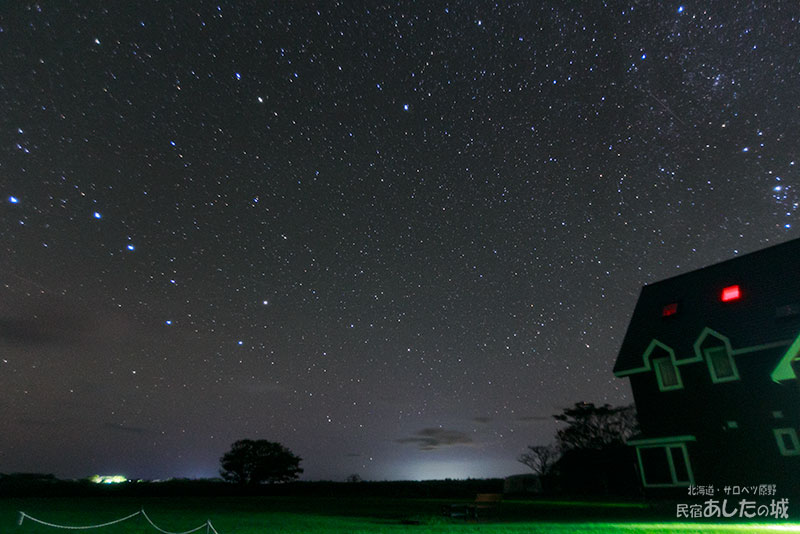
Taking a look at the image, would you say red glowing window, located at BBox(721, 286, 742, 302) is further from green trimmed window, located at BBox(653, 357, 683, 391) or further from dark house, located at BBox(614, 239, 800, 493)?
green trimmed window, located at BBox(653, 357, 683, 391)

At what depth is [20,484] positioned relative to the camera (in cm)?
4559

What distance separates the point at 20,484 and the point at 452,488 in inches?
1641

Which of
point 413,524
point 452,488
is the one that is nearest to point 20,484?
point 452,488

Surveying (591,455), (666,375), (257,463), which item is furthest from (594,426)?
(257,463)

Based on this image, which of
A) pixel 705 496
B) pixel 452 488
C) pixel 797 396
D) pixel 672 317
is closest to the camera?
pixel 797 396

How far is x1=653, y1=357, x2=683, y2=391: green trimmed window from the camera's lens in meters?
23.6

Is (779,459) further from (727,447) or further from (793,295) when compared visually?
(793,295)

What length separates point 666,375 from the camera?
2420 cm

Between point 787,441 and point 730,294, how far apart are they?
728cm

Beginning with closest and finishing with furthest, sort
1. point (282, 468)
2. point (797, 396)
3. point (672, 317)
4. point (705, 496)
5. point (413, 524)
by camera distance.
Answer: point (413, 524) → point (797, 396) → point (705, 496) → point (672, 317) → point (282, 468)

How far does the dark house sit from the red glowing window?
5 centimetres

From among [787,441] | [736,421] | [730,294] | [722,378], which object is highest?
[730,294]

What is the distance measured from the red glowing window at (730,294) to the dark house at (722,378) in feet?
0.16

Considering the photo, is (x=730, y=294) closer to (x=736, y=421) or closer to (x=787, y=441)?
(x=736, y=421)
